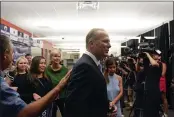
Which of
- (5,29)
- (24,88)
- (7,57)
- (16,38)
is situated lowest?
(24,88)

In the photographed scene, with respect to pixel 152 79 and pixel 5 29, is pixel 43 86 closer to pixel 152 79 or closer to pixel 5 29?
pixel 152 79

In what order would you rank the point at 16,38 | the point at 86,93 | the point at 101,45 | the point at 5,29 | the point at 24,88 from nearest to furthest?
the point at 86,93 < the point at 101,45 < the point at 24,88 < the point at 5,29 < the point at 16,38

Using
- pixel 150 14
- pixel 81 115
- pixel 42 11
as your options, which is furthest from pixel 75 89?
pixel 150 14

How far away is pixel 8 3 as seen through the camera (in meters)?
5.39

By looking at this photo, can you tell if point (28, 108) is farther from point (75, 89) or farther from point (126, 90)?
point (126, 90)

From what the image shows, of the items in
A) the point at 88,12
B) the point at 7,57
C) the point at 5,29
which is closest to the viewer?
the point at 7,57

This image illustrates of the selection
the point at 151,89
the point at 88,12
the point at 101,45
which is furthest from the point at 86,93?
the point at 88,12

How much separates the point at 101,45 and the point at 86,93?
1.36 ft

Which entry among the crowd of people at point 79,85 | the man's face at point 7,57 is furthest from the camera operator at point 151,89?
the man's face at point 7,57

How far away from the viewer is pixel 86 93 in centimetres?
150

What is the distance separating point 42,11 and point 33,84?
12.2ft

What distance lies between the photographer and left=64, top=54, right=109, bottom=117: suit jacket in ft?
4.90

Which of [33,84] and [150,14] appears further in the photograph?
[150,14]

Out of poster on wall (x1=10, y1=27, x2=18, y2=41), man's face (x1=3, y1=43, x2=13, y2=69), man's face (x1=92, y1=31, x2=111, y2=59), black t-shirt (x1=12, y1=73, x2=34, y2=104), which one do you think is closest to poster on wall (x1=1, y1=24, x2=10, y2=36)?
poster on wall (x1=10, y1=27, x2=18, y2=41)
